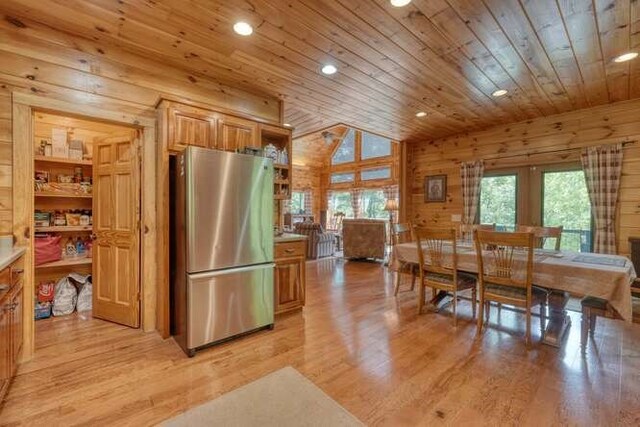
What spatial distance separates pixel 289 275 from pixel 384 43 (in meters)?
2.42

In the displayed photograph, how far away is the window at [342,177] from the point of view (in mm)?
11009

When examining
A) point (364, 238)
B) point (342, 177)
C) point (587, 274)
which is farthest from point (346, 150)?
point (587, 274)

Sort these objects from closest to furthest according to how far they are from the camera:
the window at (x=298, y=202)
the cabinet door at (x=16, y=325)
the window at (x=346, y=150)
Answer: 1. the cabinet door at (x=16, y=325)
2. the window at (x=346, y=150)
3. the window at (x=298, y=202)

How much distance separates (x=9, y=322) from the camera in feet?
5.99

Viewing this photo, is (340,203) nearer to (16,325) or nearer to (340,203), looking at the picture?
(340,203)

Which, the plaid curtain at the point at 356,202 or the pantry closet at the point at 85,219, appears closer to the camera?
the pantry closet at the point at 85,219

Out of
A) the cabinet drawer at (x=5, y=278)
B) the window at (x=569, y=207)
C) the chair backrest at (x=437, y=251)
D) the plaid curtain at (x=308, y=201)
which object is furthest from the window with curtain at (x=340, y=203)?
the cabinet drawer at (x=5, y=278)

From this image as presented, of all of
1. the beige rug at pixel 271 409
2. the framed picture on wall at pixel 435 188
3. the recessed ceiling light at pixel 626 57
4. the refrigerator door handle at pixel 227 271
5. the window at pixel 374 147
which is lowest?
the beige rug at pixel 271 409

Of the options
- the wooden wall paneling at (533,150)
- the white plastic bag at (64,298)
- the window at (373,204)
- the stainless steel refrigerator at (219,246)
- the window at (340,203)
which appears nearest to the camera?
the stainless steel refrigerator at (219,246)

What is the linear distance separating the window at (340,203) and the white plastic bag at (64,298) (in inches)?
339

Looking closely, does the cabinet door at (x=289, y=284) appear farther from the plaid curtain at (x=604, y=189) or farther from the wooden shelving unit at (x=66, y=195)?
the plaid curtain at (x=604, y=189)

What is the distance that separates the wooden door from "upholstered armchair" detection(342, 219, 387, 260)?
4.53m

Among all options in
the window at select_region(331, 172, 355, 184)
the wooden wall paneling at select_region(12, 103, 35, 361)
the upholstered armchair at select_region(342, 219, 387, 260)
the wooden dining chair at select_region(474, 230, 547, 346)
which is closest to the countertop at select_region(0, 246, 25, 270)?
the wooden wall paneling at select_region(12, 103, 35, 361)

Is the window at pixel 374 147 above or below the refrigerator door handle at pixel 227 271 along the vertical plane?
above
